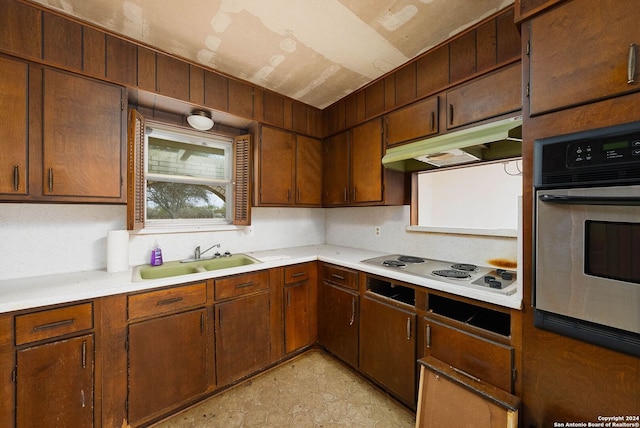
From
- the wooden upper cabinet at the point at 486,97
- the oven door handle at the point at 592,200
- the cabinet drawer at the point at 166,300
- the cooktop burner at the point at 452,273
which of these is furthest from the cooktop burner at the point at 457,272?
the cabinet drawer at the point at 166,300

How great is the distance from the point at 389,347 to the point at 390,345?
21mm

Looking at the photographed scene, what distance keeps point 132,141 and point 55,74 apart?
488mm

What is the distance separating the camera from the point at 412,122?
6.60 ft

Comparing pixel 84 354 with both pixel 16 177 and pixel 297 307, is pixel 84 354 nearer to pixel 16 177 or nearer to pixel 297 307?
pixel 16 177

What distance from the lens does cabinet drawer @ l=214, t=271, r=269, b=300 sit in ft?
6.11

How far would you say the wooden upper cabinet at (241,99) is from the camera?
2199mm

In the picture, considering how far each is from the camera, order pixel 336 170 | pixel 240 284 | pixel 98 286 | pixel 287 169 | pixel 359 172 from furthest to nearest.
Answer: pixel 336 170
pixel 287 169
pixel 359 172
pixel 240 284
pixel 98 286

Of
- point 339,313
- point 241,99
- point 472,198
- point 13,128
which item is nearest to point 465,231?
point 472,198

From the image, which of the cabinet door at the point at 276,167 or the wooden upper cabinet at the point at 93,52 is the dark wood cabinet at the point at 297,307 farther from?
the wooden upper cabinet at the point at 93,52

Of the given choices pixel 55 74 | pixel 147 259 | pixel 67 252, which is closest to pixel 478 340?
pixel 147 259

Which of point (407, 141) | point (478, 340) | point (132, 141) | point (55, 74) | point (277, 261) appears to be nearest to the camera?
point (478, 340)

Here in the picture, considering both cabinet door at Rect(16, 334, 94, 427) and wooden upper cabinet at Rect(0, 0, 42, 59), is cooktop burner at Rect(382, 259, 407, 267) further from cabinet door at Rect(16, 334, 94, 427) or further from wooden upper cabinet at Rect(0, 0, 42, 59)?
wooden upper cabinet at Rect(0, 0, 42, 59)

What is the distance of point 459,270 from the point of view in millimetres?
1775

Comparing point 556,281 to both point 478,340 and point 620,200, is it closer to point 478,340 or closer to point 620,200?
point 620,200
